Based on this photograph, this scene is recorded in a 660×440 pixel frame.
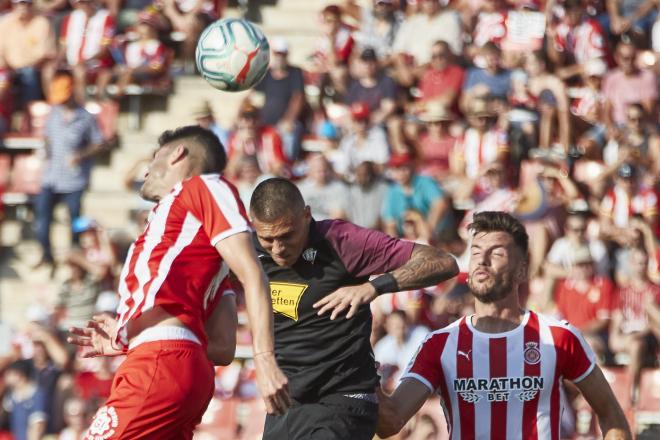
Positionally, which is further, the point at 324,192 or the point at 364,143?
the point at 364,143

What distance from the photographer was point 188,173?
5520mm

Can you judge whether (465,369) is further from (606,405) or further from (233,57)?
(233,57)

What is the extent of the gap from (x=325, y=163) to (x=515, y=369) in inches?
272

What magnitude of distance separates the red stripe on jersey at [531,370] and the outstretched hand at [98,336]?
1712mm

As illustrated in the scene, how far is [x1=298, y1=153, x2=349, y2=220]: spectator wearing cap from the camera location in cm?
1209

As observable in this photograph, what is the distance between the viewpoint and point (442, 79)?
13289mm

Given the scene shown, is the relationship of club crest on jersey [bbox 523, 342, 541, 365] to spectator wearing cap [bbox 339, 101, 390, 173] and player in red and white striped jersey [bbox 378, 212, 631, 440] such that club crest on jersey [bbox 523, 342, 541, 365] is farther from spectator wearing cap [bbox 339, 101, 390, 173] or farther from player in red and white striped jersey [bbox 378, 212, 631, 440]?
spectator wearing cap [bbox 339, 101, 390, 173]

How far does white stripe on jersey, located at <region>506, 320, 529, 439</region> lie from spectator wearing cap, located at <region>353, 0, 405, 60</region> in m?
8.89

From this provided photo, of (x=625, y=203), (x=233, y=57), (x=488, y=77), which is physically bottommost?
(x=625, y=203)

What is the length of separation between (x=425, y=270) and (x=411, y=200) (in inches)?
247

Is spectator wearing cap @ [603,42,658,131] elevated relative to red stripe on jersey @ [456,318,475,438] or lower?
elevated

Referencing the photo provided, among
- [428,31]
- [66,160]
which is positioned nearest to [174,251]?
[66,160]

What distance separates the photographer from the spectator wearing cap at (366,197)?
478 inches

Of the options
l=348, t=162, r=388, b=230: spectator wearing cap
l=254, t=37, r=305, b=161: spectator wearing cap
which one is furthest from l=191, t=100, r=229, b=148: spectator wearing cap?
l=348, t=162, r=388, b=230: spectator wearing cap
